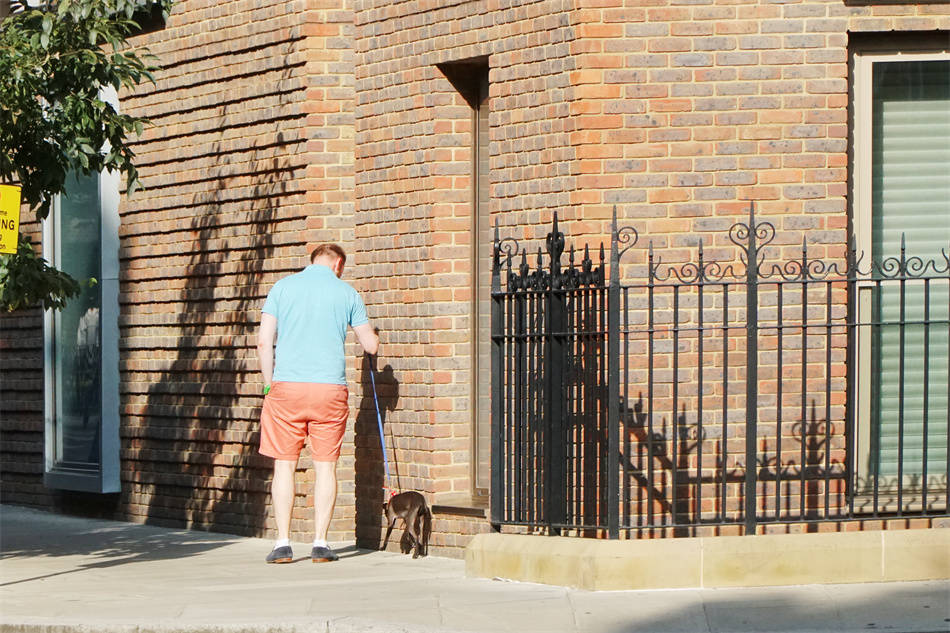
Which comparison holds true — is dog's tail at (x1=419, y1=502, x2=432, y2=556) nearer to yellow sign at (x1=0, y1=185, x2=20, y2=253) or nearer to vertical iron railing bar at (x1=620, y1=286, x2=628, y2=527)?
vertical iron railing bar at (x1=620, y1=286, x2=628, y2=527)

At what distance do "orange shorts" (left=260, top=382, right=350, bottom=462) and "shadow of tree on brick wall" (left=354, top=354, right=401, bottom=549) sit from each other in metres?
1.07

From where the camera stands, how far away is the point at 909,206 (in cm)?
1020

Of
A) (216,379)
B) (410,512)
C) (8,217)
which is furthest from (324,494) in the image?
(216,379)

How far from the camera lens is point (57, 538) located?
488 inches

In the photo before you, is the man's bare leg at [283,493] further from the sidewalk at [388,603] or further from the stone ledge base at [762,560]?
the stone ledge base at [762,560]

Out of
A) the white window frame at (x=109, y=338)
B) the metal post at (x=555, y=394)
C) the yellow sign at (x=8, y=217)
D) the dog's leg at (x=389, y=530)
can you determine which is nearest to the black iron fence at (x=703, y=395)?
the metal post at (x=555, y=394)

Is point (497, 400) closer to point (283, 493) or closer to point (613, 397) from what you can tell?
point (613, 397)

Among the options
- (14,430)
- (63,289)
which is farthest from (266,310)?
(14,430)

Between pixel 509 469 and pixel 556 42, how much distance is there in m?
2.67

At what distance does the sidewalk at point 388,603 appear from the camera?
764 centimetres

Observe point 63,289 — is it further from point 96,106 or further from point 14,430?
point 14,430

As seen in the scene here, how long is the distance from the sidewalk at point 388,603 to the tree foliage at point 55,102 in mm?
2024

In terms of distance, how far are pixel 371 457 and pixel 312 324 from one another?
Answer: 166 centimetres

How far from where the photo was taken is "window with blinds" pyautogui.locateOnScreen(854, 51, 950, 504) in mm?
10070
